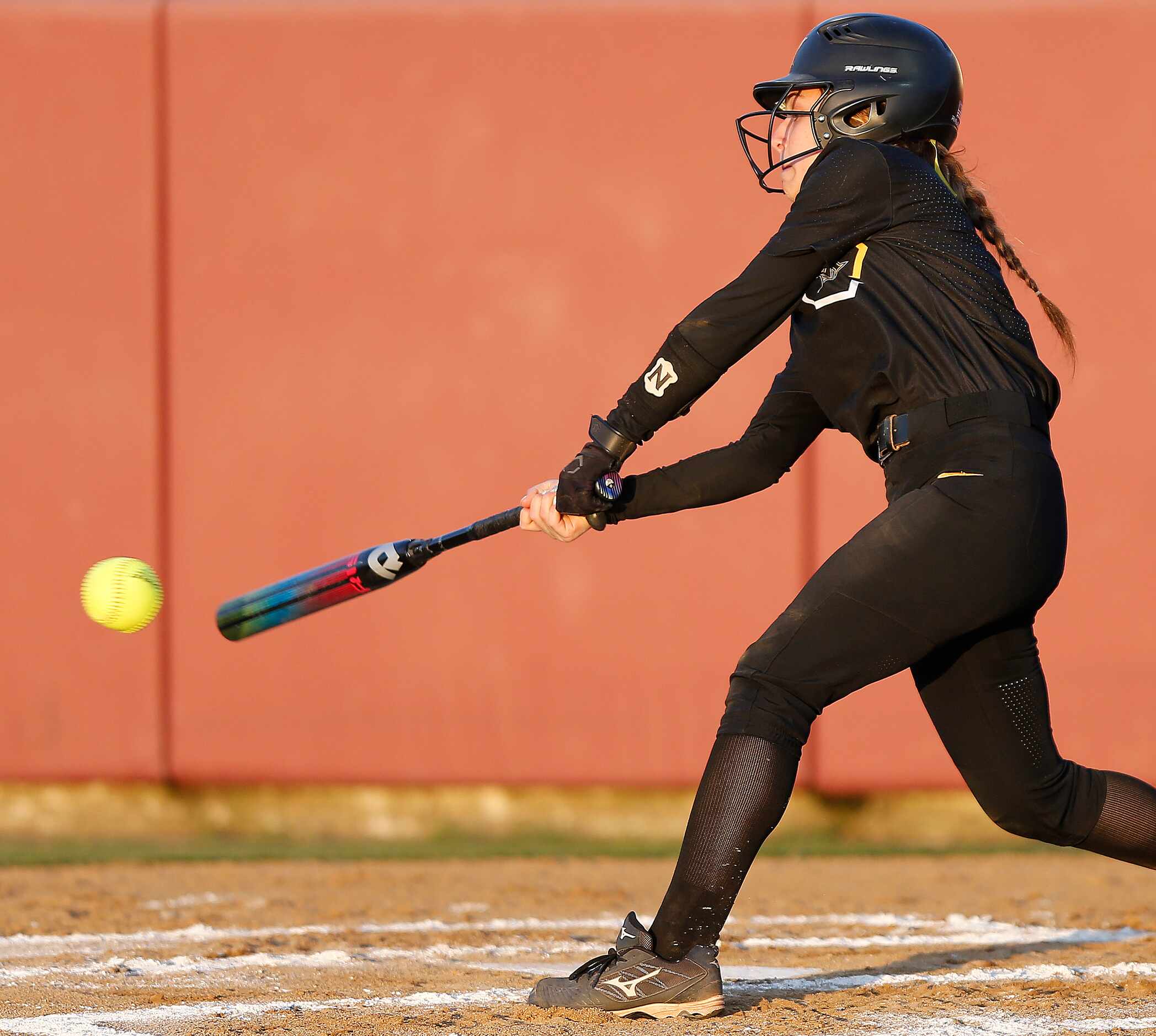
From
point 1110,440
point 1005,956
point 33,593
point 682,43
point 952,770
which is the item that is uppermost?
point 682,43

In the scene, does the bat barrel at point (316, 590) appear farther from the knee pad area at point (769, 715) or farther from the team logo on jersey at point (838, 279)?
the team logo on jersey at point (838, 279)

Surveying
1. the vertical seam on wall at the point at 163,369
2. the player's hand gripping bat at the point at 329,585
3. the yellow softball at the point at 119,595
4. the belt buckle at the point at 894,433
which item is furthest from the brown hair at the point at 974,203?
the vertical seam on wall at the point at 163,369

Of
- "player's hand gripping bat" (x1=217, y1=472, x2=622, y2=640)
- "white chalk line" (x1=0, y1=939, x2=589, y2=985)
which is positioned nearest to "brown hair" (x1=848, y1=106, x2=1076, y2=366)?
"player's hand gripping bat" (x1=217, y1=472, x2=622, y2=640)

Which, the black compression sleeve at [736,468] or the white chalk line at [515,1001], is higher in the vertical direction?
the black compression sleeve at [736,468]

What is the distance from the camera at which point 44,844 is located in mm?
6020

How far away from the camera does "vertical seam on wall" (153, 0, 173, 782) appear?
6.04 meters

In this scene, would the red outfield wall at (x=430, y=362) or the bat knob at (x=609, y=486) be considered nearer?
the bat knob at (x=609, y=486)

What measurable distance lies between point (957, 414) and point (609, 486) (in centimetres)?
67

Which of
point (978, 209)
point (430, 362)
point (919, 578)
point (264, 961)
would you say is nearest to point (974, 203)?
point (978, 209)

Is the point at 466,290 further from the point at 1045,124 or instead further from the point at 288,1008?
the point at 288,1008

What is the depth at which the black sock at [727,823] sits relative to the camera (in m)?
2.69

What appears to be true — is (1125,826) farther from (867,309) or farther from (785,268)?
(785,268)

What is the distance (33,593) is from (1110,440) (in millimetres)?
4230

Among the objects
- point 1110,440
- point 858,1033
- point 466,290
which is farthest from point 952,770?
point 858,1033
